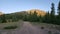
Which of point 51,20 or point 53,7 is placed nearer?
point 51,20

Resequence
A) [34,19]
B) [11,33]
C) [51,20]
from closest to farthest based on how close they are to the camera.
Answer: [11,33], [51,20], [34,19]

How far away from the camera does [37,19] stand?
134 ft

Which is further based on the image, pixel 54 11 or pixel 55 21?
pixel 54 11

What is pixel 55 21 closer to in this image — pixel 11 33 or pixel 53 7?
pixel 53 7

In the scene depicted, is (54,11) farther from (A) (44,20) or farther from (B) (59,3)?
(A) (44,20)

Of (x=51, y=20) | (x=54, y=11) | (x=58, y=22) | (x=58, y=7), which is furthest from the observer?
(x=54, y=11)

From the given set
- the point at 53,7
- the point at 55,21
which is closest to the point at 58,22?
the point at 55,21

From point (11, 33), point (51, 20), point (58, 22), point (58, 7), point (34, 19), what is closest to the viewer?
point (11, 33)

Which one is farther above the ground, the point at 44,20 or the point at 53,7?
the point at 53,7

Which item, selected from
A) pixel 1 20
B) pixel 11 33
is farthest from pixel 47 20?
pixel 11 33

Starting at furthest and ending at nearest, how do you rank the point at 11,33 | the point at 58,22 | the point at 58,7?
the point at 58,7, the point at 58,22, the point at 11,33

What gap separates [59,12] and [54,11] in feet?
9.48

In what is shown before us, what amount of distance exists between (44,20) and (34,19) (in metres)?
3.54

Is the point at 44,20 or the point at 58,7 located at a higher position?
the point at 58,7
